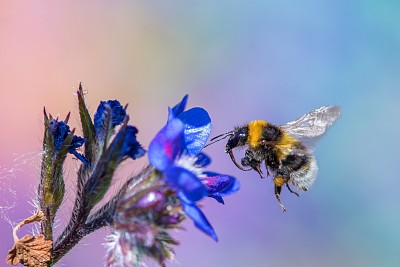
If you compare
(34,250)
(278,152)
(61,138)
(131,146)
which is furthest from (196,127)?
(34,250)

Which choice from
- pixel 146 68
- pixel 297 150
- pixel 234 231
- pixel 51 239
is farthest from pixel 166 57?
pixel 51 239

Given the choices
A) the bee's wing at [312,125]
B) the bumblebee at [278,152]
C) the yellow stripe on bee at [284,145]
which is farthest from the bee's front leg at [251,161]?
the bee's wing at [312,125]

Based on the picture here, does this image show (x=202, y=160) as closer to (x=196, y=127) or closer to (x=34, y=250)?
(x=196, y=127)

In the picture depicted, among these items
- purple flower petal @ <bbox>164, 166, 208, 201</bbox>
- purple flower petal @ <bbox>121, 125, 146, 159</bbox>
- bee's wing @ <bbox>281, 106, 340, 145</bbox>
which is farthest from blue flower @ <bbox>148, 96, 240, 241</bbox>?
bee's wing @ <bbox>281, 106, 340, 145</bbox>

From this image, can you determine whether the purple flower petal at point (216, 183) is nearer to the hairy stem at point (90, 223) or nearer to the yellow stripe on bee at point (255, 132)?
the hairy stem at point (90, 223)

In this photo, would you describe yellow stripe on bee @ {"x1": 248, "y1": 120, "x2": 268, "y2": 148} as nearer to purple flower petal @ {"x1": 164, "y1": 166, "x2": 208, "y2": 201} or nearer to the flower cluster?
the flower cluster

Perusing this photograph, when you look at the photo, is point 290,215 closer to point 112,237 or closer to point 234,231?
point 234,231

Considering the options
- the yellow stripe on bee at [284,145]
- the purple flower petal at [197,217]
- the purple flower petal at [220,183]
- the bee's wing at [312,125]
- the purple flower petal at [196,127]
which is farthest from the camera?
the bee's wing at [312,125]
